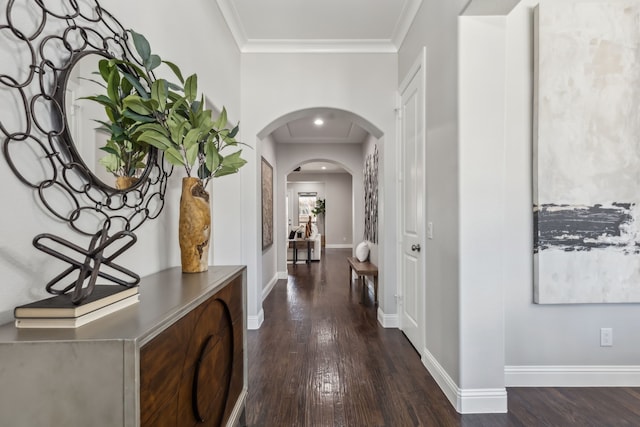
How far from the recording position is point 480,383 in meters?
1.88

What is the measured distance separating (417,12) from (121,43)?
2404mm

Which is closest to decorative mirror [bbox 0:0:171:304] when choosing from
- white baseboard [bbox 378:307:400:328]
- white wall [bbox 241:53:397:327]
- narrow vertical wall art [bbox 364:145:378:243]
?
white wall [bbox 241:53:397:327]

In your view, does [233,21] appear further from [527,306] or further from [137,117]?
[527,306]

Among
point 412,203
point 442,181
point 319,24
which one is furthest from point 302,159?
point 442,181

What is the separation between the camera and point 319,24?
3025 millimetres

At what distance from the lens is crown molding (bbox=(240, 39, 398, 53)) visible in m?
3.30

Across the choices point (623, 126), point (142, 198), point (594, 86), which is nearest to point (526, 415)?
point (623, 126)

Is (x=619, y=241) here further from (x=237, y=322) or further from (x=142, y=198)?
(x=142, y=198)

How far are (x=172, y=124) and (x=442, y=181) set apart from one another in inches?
67.3

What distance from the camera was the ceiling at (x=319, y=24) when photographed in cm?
275

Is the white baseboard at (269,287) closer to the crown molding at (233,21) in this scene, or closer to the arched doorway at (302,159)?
the arched doorway at (302,159)

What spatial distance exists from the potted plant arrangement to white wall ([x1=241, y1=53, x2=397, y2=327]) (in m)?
1.91

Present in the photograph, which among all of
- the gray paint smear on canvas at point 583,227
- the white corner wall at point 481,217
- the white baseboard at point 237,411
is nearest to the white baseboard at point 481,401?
the white corner wall at point 481,217

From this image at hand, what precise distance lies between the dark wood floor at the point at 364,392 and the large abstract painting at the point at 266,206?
1.58 m
